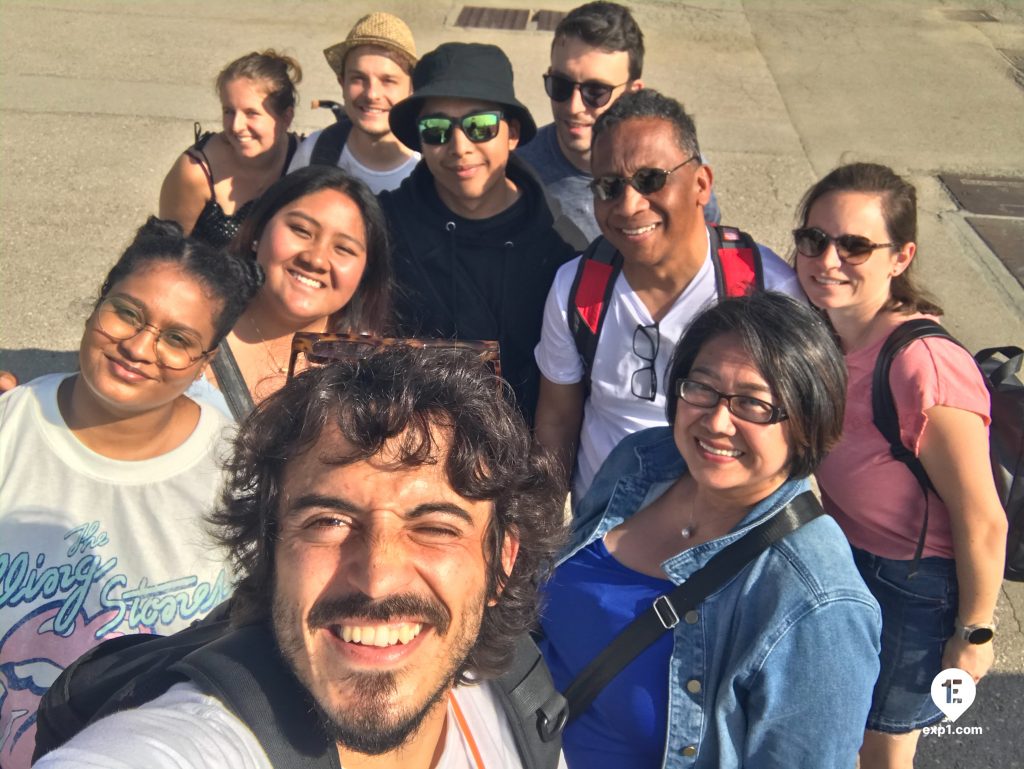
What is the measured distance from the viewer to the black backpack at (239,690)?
125 cm

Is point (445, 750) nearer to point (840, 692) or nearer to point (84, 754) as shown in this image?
point (84, 754)

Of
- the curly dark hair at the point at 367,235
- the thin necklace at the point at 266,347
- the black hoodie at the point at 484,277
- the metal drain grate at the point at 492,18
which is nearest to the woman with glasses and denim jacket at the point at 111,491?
the thin necklace at the point at 266,347

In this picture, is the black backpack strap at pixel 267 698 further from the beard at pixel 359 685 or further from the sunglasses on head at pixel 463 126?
the sunglasses on head at pixel 463 126

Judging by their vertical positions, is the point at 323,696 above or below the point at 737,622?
above

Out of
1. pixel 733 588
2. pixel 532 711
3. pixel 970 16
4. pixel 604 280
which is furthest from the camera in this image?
pixel 970 16

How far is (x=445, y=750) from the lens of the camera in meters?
1.53

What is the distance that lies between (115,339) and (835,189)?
6.57ft

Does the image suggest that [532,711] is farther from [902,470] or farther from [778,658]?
[902,470]

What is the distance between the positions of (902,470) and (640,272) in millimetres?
910

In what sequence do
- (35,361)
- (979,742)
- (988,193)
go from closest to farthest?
(979,742) < (35,361) < (988,193)

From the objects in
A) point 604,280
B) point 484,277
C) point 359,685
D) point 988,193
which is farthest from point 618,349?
point 988,193

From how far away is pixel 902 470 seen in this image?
2.39 m

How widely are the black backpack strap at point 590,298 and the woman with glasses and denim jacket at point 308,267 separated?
25.7 inches

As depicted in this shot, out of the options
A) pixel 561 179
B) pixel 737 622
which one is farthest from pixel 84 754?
pixel 561 179
